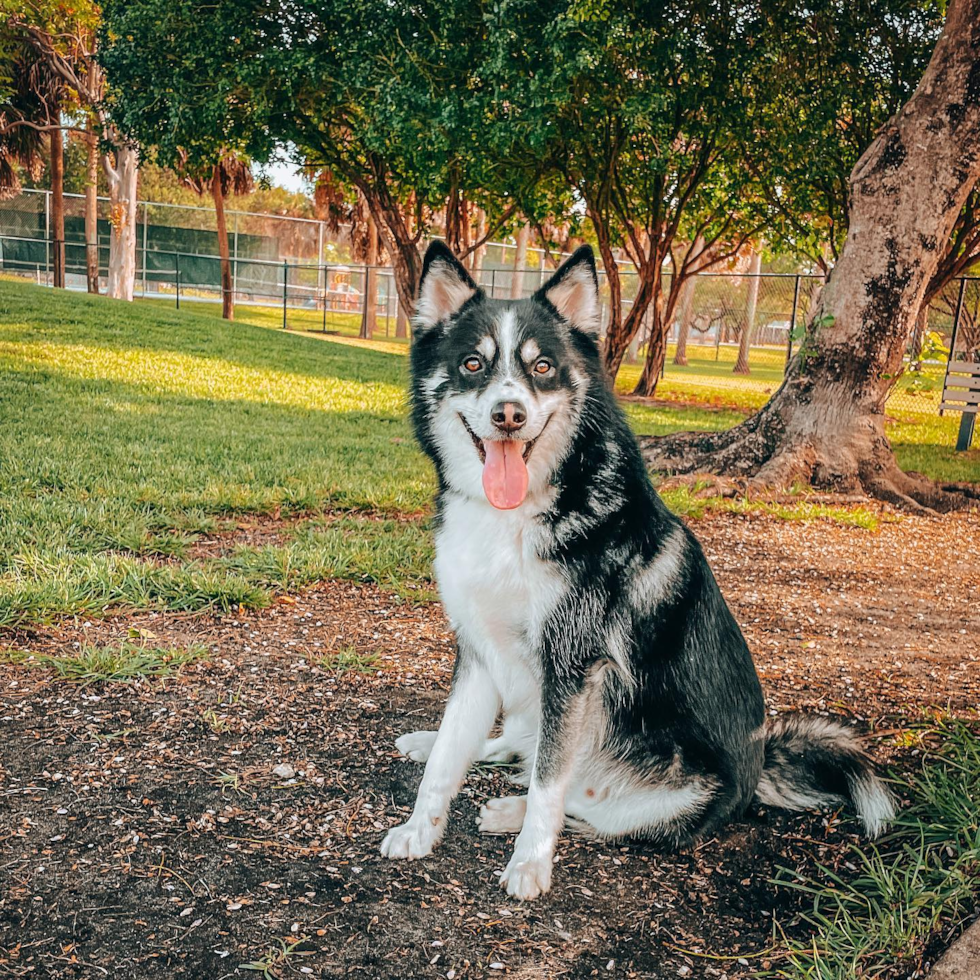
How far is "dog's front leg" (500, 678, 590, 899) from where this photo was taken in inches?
103

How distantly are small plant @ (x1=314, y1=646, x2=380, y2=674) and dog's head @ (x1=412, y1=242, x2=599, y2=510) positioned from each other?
1450 mm

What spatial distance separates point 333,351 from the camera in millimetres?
19203

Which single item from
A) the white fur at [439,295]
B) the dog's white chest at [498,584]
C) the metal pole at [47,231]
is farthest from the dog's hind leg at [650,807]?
the metal pole at [47,231]

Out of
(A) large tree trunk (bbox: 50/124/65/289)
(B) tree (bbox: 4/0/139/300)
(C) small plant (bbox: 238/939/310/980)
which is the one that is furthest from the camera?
(A) large tree trunk (bbox: 50/124/65/289)

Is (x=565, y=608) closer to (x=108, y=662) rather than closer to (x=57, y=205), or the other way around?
(x=108, y=662)

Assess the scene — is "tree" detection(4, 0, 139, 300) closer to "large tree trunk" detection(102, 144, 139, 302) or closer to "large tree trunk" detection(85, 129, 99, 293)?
"large tree trunk" detection(102, 144, 139, 302)

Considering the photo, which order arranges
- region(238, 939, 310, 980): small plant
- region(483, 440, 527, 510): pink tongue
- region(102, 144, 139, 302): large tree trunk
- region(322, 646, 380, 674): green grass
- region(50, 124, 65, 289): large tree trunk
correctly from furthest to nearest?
region(102, 144, 139, 302): large tree trunk, region(50, 124, 65, 289): large tree trunk, region(322, 646, 380, 674): green grass, region(483, 440, 527, 510): pink tongue, region(238, 939, 310, 980): small plant

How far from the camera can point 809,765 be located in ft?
10.1

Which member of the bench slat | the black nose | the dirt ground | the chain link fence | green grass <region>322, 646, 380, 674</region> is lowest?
the dirt ground

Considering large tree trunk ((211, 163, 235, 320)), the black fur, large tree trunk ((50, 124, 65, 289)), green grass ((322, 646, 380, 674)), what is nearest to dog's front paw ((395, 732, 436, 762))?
green grass ((322, 646, 380, 674))

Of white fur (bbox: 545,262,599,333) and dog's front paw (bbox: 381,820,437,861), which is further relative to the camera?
white fur (bbox: 545,262,599,333)

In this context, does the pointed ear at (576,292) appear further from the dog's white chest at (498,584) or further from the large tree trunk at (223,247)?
the large tree trunk at (223,247)

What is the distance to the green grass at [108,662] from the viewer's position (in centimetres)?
371

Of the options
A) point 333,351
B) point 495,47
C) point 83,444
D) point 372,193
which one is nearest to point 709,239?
point 372,193
